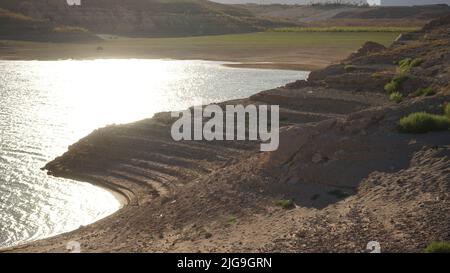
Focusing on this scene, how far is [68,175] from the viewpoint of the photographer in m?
24.9

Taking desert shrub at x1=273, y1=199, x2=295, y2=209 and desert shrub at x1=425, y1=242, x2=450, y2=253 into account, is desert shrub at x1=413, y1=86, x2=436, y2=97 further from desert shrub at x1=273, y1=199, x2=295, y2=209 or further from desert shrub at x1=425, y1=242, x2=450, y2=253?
desert shrub at x1=425, y1=242, x2=450, y2=253

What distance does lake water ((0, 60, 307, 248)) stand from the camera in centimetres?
2072

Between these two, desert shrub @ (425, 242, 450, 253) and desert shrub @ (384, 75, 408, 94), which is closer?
desert shrub @ (425, 242, 450, 253)

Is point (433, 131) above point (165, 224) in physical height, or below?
above

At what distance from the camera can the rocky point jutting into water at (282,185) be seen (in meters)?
13.1

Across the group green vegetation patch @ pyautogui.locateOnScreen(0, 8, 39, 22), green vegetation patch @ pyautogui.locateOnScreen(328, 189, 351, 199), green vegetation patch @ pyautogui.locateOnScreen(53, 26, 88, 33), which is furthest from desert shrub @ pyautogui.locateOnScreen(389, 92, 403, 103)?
green vegetation patch @ pyautogui.locateOnScreen(0, 8, 39, 22)

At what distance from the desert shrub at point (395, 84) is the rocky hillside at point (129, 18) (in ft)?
235

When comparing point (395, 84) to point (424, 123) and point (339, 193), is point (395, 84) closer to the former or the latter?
point (424, 123)

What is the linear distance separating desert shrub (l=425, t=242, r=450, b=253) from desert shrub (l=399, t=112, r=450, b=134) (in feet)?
21.2

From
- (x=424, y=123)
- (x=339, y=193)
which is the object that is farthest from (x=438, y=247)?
(x=424, y=123)

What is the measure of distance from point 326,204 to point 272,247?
312 cm
